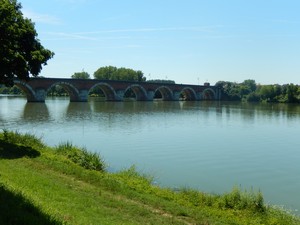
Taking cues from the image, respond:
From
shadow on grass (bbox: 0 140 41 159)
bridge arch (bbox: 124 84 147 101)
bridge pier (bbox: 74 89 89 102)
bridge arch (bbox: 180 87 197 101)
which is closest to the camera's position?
shadow on grass (bbox: 0 140 41 159)

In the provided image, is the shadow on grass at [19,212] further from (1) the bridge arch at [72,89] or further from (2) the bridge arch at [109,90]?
(2) the bridge arch at [109,90]

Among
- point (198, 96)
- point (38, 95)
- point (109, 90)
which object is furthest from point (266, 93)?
point (38, 95)

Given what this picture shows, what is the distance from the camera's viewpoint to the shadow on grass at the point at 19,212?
5933 mm

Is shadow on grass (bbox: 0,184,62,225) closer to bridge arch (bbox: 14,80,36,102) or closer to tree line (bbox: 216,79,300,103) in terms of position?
bridge arch (bbox: 14,80,36,102)

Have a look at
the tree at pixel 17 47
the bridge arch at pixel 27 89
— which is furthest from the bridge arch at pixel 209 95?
the tree at pixel 17 47

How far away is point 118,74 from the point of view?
147 metres

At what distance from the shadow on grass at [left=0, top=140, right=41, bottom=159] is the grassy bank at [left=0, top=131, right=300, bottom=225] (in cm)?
18

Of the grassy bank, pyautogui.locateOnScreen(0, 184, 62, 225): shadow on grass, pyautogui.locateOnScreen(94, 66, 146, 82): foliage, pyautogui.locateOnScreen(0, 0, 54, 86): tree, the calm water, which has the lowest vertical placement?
the calm water

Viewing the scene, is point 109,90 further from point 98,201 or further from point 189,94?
point 98,201

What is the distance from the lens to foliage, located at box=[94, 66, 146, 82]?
145 metres

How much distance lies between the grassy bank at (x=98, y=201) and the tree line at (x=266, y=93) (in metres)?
116

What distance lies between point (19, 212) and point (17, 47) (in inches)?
499

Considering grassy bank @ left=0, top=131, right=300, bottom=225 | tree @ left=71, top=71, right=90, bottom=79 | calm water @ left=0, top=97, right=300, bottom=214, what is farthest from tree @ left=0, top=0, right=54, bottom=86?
tree @ left=71, top=71, right=90, bottom=79

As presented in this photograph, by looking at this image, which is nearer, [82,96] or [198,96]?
[82,96]
